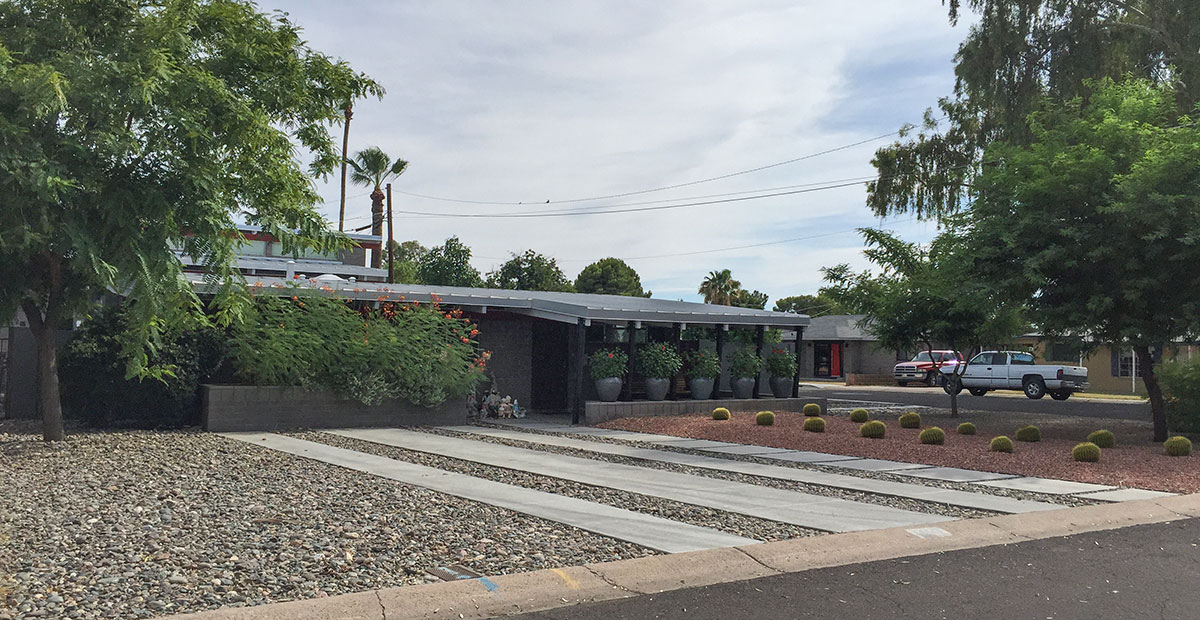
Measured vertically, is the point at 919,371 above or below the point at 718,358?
below

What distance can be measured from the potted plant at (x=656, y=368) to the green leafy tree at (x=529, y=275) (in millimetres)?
38913

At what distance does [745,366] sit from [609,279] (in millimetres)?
46856

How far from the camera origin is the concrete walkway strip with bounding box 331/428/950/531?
812cm

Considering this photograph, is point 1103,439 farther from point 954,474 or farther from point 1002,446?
point 954,474

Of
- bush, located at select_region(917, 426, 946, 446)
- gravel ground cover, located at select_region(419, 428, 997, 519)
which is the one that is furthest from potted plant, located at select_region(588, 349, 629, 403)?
bush, located at select_region(917, 426, 946, 446)

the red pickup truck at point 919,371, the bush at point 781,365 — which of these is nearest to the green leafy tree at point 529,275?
the red pickup truck at point 919,371

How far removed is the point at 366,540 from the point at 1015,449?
34.5 feet

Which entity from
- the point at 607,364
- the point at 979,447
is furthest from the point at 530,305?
the point at 979,447

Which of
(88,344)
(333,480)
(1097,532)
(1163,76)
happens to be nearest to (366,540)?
(333,480)

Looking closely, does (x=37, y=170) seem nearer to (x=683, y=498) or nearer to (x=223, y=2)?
(x=223, y=2)

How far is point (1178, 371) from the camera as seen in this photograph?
53.8 feet

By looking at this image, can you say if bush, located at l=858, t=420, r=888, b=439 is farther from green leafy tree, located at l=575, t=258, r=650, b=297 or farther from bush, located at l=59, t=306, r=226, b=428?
green leafy tree, located at l=575, t=258, r=650, b=297

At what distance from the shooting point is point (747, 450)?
44.1ft

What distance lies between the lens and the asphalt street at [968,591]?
17.5 ft
